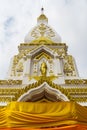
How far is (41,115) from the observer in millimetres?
8797

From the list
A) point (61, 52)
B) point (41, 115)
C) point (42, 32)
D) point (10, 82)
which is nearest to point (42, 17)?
point (42, 32)

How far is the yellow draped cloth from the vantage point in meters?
8.63

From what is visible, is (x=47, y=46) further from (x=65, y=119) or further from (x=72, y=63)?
(x=65, y=119)

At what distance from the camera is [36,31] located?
16.1 m

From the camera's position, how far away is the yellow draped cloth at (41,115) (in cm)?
863

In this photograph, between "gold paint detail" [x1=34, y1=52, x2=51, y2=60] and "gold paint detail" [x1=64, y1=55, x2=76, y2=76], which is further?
"gold paint detail" [x1=34, y1=52, x2=51, y2=60]

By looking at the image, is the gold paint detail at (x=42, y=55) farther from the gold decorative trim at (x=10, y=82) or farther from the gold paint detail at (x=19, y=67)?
the gold decorative trim at (x=10, y=82)

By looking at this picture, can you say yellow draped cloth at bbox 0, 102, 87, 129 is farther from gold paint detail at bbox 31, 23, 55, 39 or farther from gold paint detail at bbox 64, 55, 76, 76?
gold paint detail at bbox 31, 23, 55, 39

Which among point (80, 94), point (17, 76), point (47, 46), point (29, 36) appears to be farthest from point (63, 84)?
point (29, 36)

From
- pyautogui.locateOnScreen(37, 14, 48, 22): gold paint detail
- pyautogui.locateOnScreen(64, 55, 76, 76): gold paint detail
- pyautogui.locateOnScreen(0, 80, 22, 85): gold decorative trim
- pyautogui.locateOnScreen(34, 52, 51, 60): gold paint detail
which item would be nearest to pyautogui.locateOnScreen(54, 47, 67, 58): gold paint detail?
pyautogui.locateOnScreen(64, 55, 76, 76): gold paint detail

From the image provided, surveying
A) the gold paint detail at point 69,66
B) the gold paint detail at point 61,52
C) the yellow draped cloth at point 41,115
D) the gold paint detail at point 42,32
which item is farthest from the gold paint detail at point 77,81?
the gold paint detail at point 42,32

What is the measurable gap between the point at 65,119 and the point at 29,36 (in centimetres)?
758

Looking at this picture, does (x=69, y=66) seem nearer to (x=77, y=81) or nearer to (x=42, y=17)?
(x=77, y=81)

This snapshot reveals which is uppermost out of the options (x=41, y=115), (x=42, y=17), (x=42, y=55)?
(x=42, y=17)
